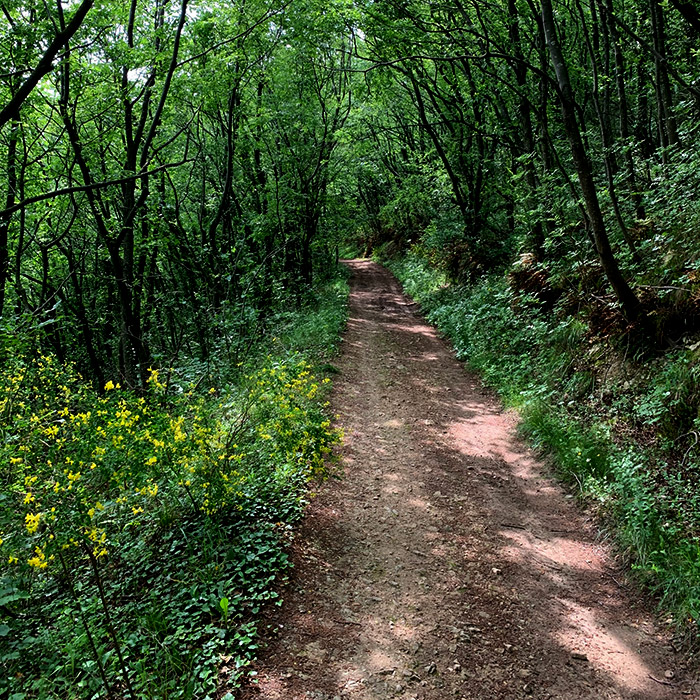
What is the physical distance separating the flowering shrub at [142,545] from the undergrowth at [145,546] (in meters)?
0.01

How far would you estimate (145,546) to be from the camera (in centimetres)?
417

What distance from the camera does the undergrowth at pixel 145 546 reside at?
3.02 m

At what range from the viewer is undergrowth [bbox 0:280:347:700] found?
3.02 m

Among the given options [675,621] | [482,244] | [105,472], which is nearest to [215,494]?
[105,472]

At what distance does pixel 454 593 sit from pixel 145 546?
Result: 8.84ft

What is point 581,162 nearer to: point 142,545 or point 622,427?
point 622,427

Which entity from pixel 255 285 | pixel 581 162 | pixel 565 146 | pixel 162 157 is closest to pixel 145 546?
pixel 581 162

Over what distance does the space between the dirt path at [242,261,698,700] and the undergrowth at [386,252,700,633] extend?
31 centimetres

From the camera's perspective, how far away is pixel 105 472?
4.67 metres

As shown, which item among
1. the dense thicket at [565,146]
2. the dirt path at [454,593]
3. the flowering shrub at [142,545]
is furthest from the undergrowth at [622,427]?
the flowering shrub at [142,545]

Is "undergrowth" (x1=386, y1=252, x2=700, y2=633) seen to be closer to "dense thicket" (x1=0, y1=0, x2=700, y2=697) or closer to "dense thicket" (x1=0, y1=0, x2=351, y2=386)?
"dense thicket" (x1=0, y1=0, x2=700, y2=697)

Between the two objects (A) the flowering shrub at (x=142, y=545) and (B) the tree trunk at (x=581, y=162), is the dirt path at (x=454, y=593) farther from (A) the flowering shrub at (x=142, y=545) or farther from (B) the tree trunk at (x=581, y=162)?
(B) the tree trunk at (x=581, y=162)

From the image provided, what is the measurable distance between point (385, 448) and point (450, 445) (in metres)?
0.93

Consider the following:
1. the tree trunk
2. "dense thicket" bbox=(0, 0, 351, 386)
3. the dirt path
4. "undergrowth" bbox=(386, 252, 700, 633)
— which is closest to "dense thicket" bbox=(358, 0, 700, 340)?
the tree trunk
